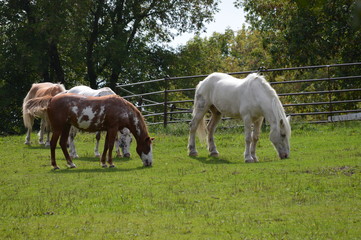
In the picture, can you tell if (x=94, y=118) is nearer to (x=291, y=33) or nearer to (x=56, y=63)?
(x=291, y=33)

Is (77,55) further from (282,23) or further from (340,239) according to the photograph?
(340,239)

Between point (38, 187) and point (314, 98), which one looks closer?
point (38, 187)

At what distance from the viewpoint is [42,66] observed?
28.0 metres

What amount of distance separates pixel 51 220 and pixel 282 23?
16.3 metres

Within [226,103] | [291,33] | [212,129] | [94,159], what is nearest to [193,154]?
[212,129]

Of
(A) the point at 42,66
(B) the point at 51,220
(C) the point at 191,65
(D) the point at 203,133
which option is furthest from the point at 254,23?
(B) the point at 51,220

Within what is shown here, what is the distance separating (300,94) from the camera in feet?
53.8

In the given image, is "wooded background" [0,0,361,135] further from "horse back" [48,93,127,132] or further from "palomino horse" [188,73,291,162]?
"horse back" [48,93,127,132]

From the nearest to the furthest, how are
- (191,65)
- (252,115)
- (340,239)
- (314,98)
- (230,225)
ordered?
(340,239)
(230,225)
(252,115)
(314,98)
(191,65)

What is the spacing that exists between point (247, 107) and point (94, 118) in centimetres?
312

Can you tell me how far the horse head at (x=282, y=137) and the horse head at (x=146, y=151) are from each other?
245 cm

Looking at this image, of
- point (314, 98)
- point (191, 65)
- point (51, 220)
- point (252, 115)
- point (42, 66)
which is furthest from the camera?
point (191, 65)

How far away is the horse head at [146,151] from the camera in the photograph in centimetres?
1154

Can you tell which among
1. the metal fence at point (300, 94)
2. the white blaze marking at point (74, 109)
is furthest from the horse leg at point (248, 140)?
the metal fence at point (300, 94)
